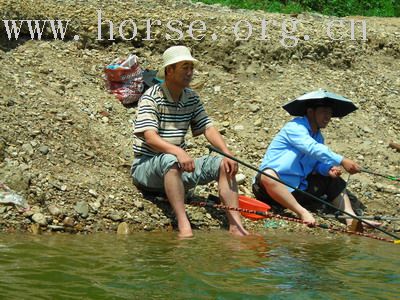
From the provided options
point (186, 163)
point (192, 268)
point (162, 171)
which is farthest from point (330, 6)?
point (192, 268)

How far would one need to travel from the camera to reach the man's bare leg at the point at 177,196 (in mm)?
6078

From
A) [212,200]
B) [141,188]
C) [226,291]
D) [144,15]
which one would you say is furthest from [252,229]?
[144,15]

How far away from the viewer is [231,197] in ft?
20.8

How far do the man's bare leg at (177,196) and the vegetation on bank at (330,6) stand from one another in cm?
779

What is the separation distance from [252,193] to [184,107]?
4.55 feet

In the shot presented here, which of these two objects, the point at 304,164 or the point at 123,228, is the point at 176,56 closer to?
the point at 123,228

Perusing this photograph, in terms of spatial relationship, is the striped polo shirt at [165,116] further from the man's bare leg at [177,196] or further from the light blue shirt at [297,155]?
the light blue shirt at [297,155]

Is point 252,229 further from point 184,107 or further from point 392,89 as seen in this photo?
point 392,89

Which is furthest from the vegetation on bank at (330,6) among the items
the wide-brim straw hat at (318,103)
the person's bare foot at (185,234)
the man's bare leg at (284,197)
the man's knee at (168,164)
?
the person's bare foot at (185,234)

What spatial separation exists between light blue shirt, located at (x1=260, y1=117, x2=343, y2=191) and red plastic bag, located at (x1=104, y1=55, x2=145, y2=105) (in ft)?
7.20

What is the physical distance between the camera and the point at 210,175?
6375 mm

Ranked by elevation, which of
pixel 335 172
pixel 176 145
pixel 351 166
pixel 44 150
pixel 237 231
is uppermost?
pixel 176 145

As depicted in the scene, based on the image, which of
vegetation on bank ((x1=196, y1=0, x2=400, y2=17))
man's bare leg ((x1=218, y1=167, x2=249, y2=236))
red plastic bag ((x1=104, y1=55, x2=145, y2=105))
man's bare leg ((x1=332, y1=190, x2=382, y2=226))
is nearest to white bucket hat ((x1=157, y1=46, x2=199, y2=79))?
man's bare leg ((x1=218, y1=167, x2=249, y2=236))

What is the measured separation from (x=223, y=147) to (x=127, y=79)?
2.66 m
